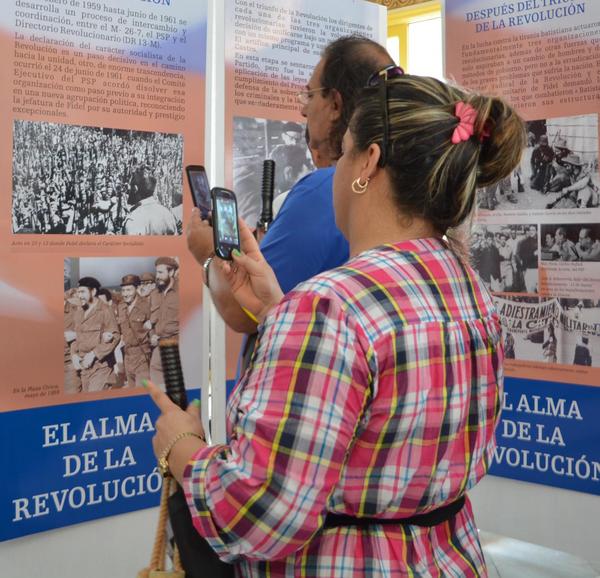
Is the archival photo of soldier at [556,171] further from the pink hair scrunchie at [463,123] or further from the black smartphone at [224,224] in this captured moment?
the pink hair scrunchie at [463,123]

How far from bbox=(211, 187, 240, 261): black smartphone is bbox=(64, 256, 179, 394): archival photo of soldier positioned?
94 cm

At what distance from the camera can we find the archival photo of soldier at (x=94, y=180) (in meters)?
2.27

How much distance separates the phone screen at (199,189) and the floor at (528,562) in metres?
2.12

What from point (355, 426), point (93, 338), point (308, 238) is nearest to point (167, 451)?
point (355, 426)

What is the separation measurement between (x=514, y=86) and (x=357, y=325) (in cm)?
253

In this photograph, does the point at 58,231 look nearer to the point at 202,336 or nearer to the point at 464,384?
the point at 202,336

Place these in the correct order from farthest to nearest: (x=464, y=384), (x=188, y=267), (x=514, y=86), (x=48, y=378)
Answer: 1. (x=514, y=86)
2. (x=188, y=267)
3. (x=48, y=378)
4. (x=464, y=384)

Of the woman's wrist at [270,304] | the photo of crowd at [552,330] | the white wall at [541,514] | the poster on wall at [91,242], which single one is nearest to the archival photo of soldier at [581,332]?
the photo of crowd at [552,330]

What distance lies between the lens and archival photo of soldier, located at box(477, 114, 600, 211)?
2980mm

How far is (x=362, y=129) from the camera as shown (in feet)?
3.93

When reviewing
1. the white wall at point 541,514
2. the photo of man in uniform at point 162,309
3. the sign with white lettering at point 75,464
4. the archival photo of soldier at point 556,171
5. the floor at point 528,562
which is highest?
the archival photo of soldier at point 556,171

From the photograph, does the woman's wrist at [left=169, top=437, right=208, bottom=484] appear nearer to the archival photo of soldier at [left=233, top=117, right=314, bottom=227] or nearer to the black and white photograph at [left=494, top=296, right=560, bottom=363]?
the archival photo of soldier at [left=233, top=117, right=314, bottom=227]

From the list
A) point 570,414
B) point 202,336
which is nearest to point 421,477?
point 202,336

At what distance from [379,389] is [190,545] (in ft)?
1.18
